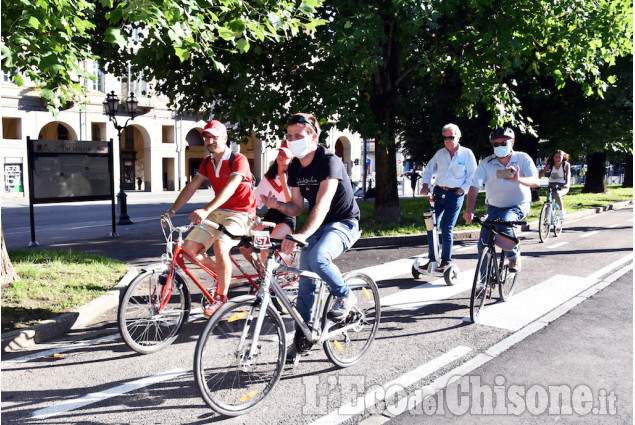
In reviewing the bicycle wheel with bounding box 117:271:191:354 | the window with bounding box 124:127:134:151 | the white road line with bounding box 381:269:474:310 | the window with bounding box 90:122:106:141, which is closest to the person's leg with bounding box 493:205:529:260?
the white road line with bounding box 381:269:474:310

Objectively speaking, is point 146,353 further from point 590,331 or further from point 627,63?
point 627,63

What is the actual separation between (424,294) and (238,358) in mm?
3644

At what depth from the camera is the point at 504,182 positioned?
577 centimetres

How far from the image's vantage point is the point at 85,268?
25.1ft

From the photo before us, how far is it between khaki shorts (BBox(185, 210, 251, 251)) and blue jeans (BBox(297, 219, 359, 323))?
1201 mm

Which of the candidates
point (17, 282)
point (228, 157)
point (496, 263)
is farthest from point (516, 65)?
point (17, 282)

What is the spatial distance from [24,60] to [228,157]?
2.75 m

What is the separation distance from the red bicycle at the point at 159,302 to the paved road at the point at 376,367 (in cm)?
16

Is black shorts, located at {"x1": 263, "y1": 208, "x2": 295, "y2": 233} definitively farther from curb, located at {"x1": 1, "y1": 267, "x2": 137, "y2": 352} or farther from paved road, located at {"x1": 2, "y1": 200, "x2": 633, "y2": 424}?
curb, located at {"x1": 1, "y1": 267, "x2": 137, "y2": 352}

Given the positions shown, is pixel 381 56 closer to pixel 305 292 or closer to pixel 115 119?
pixel 115 119

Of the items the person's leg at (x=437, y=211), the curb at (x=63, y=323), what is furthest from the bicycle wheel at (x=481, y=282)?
the person's leg at (x=437, y=211)

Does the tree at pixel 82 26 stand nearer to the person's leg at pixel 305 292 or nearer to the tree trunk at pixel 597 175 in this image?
the person's leg at pixel 305 292

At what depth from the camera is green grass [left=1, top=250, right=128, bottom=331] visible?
5.41 m

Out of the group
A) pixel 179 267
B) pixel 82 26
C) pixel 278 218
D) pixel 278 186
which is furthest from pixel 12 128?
pixel 179 267
